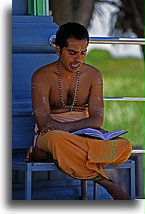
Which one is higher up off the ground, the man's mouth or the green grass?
the green grass

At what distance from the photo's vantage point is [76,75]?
4363 millimetres

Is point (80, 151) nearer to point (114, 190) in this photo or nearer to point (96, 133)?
point (96, 133)

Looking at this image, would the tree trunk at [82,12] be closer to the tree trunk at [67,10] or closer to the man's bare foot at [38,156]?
the tree trunk at [67,10]

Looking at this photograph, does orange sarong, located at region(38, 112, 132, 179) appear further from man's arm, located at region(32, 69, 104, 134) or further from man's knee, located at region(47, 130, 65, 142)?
man's arm, located at region(32, 69, 104, 134)

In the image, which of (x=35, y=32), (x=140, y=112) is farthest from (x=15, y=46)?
(x=140, y=112)

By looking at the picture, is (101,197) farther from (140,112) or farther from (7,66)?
(140,112)

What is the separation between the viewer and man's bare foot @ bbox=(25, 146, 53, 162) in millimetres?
4113

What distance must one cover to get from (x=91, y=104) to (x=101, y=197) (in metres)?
0.62

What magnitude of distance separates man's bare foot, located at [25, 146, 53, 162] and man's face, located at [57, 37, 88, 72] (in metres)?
0.54

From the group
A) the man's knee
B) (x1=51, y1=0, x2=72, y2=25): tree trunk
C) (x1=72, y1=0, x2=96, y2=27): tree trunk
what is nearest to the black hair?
the man's knee

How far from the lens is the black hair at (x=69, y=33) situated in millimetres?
4195

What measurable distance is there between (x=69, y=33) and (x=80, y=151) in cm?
73

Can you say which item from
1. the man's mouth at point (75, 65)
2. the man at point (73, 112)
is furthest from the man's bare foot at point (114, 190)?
the man's mouth at point (75, 65)

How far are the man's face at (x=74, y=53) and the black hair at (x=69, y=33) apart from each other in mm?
23
